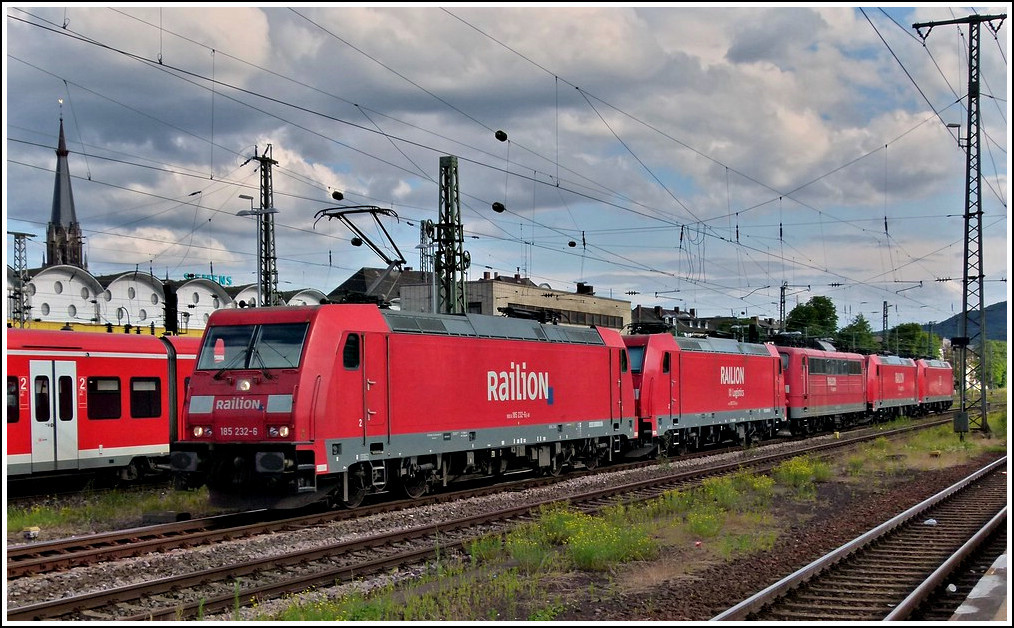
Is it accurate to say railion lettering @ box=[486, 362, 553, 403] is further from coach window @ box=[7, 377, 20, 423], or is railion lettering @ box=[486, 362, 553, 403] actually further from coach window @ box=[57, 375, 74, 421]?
coach window @ box=[7, 377, 20, 423]

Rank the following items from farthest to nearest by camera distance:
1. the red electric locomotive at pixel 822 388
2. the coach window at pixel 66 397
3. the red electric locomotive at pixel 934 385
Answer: the red electric locomotive at pixel 934 385, the red electric locomotive at pixel 822 388, the coach window at pixel 66 397

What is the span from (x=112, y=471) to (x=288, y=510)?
631 cm

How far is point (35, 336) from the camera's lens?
18719 mm

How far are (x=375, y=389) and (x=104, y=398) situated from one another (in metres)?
7.13

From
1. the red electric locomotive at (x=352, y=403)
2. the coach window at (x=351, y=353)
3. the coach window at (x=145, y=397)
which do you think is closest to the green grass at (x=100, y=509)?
the red electric locomotive at (x=352, y=403)

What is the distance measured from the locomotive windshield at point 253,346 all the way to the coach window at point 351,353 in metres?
0.84

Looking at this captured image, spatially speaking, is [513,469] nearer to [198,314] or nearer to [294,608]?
[294,608]

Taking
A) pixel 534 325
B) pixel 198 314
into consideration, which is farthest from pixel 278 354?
pixel 198 314

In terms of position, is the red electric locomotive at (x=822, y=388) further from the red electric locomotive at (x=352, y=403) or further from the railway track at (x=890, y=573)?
the railway track at (x=890, y=573)

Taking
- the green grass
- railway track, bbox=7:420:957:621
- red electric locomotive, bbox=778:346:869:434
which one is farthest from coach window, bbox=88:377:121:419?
red electric locomotive, bbox=778:346:869:434

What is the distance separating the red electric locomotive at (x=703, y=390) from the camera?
26891 millimetres

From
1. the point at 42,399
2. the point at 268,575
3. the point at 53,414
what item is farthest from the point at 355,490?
the point at 42,399

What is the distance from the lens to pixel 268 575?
1145cm

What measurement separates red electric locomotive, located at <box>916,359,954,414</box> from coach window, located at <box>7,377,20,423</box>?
52084 mm
